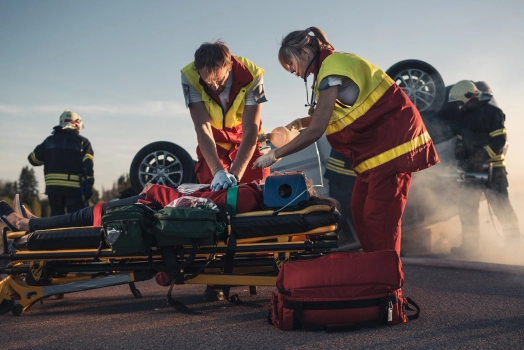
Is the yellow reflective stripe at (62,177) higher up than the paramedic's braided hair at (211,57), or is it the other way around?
the paramedic's braided hair at (211,57)

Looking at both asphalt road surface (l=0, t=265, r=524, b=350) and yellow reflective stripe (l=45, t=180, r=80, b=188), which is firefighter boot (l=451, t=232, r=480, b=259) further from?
yellow reflective stripe (l=45, t=180, r=80, b=188)

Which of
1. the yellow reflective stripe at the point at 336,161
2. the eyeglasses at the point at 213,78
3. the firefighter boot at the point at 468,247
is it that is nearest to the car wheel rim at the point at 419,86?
the yellow reflective stripe at the point at 336,161

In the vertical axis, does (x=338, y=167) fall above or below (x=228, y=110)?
below

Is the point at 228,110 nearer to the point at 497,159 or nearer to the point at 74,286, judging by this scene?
the point at 74,286

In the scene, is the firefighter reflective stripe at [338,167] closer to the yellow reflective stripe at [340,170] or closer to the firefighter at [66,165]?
the yellow reflective stripe at [340,170]

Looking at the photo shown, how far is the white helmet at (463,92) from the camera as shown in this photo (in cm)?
760

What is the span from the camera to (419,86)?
7.58m

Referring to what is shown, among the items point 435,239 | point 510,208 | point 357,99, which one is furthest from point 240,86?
point 510,208

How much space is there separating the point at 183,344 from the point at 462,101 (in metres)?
5.72

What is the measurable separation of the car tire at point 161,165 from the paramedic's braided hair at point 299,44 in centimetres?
389

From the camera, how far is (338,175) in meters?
6.97

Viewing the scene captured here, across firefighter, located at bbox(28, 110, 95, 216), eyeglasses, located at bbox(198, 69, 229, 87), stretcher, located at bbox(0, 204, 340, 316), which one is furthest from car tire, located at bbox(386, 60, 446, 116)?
firefighter, located at bbox(28, 110, 95, 216)

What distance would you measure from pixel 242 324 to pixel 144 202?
1065mm

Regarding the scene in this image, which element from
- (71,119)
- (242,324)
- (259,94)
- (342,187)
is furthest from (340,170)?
(71,119)
